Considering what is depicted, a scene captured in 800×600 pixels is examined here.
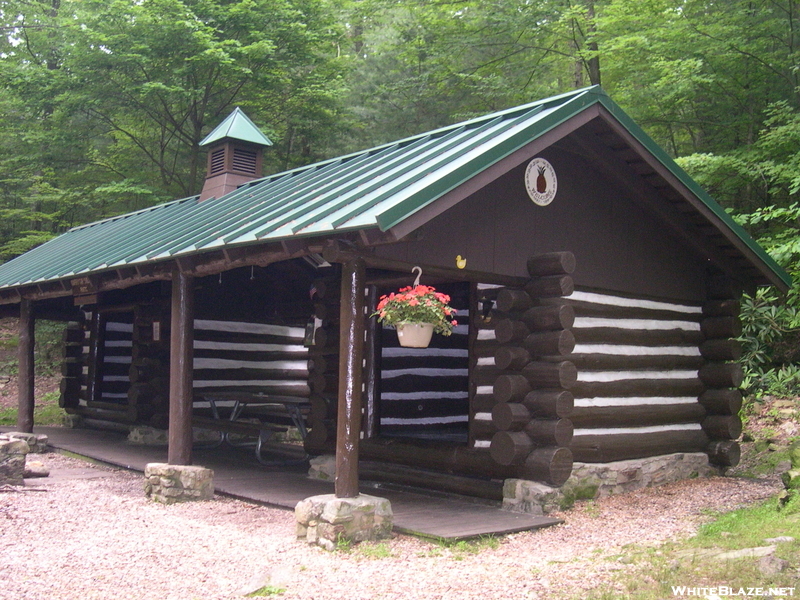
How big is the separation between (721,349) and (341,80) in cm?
1453

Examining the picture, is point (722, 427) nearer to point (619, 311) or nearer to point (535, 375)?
point (619, 311)

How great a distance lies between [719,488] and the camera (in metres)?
9.34

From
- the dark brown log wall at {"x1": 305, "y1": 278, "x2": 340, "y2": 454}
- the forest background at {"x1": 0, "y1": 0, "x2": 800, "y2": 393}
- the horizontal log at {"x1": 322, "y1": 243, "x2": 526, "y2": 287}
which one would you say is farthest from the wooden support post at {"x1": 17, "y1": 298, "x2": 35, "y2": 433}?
the forest background at {"x1": 0, "y1": 0, "x2": 800, "y2": 393}

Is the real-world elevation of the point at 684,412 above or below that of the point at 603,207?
below

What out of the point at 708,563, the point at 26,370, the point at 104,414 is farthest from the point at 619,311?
the point at 104,414

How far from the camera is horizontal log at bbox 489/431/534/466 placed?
7.80 m

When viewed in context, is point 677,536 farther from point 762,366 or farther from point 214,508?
point 762,366

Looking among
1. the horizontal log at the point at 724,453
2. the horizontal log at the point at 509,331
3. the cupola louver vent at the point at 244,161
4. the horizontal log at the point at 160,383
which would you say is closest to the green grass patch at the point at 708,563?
the horizontal log at the point at 509,331

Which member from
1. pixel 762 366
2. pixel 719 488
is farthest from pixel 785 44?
pixel 719 488

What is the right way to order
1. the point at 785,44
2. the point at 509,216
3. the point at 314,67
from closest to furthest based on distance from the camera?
1. the point at 509,216
2. the point at 785,44
3. the point at 314,67

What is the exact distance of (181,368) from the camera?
8.80 m

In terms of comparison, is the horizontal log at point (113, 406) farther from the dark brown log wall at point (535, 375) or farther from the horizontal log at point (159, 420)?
the dark brown log wall at point (535, 375)

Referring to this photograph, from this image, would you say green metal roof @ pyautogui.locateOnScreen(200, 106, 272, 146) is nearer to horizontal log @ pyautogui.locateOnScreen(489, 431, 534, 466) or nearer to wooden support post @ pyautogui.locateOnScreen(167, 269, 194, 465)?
wooden support post @ pyautogui.locateOnScreen(167, 269, 194, 465)

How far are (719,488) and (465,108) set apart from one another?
13.9 m
